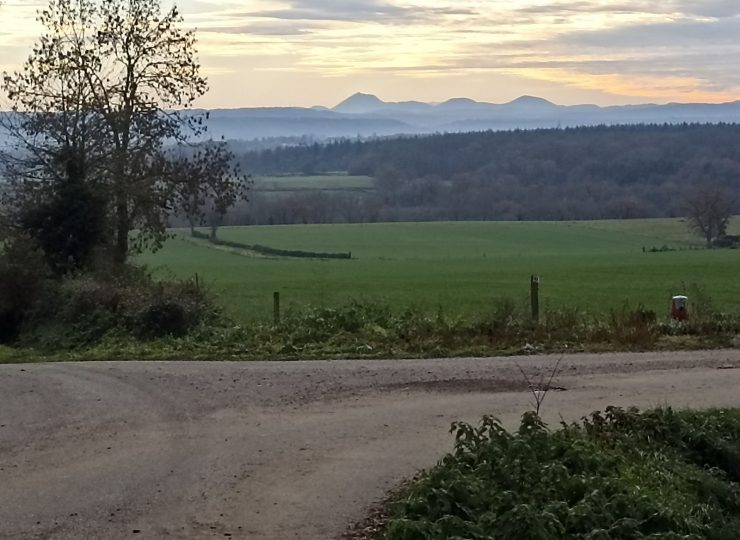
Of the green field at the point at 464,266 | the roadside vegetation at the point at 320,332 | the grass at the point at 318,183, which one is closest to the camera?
the roadside vegetation at the point at 320,332

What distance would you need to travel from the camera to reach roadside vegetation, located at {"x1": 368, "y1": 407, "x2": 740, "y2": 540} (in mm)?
7473

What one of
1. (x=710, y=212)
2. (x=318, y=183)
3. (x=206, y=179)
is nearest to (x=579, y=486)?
(x=206, y=179)

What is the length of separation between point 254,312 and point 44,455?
17.3 meters

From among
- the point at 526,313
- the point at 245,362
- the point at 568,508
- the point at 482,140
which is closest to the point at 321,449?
the point at 568,508

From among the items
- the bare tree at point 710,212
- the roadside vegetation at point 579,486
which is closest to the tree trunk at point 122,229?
the roadside vegetation at point 579,486

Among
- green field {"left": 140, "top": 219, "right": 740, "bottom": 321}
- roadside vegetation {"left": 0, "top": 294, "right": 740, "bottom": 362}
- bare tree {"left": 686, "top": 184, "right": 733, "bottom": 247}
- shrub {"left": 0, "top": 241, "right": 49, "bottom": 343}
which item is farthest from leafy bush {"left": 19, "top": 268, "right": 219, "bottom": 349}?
bare tree {"left": 686, "top": 184, "right": 733, "bottom": 247}

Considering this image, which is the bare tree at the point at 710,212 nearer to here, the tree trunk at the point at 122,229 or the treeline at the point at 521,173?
the treeline at the point at 521,173

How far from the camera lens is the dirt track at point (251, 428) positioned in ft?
27.6

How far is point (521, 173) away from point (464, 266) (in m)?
60.8

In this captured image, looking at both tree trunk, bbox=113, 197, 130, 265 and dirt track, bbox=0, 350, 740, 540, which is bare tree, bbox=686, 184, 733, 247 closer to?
tree trunk, bbox=113, 197, 130, 265

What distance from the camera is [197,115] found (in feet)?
102

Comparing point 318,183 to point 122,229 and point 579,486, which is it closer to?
point 122,229

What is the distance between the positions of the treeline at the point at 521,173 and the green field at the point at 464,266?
373 inches

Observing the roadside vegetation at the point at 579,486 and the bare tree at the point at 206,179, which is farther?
the bare tree at the point at 206,179
